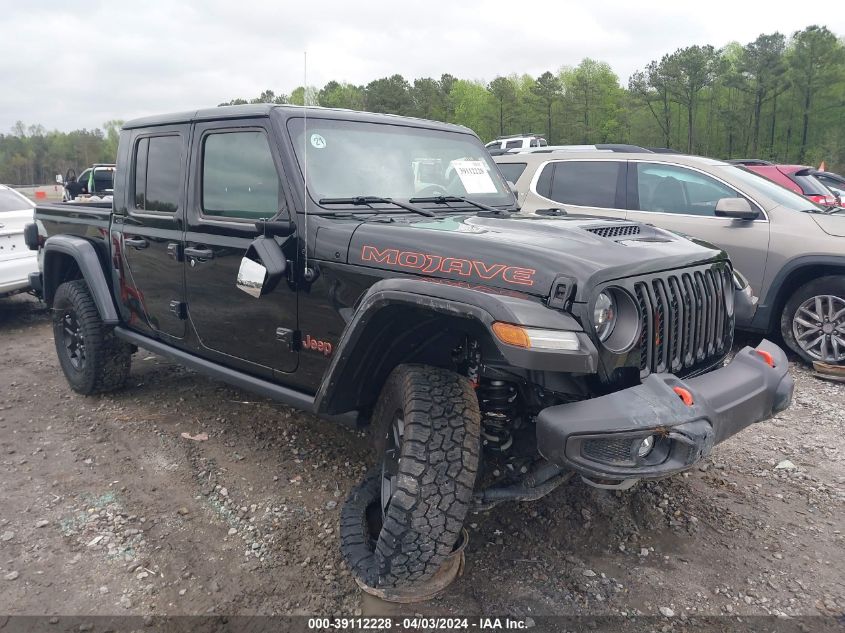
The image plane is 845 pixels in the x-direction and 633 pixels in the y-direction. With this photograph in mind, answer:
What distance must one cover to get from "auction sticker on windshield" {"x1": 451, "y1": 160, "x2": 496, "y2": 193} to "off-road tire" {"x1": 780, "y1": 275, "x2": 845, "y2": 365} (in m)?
3.13

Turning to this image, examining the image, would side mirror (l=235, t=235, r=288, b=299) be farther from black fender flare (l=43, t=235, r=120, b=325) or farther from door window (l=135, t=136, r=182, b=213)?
black fender flare (l=43, t=235, r=120, b=325)

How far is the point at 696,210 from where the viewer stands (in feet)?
19.6

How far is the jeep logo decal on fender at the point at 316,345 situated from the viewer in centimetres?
307

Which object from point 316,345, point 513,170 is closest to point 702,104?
point 513,170

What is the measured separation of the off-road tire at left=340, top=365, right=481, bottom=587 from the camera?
7.86 feet

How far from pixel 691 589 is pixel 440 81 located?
51649mm

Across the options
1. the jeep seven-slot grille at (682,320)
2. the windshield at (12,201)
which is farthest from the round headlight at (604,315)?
the windshield at (12,201)

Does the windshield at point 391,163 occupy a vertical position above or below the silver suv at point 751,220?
above

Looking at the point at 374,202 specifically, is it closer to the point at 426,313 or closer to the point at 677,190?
the point at 426,313

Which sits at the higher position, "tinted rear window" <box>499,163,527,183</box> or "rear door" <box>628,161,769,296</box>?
"tinted rear window" <box>499,163,527,183</box>

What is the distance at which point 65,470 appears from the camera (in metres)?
3.78

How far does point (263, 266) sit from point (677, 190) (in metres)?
4.45

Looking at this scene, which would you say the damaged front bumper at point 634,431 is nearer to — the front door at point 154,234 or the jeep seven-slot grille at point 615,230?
the jeep seven-slot grille at point 615,230

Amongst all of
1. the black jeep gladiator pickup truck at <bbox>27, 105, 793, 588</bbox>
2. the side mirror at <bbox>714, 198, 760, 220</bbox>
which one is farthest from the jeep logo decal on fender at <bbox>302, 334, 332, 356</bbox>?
the side mirror at <bbox>714, 198, 760, 220</bbox>
